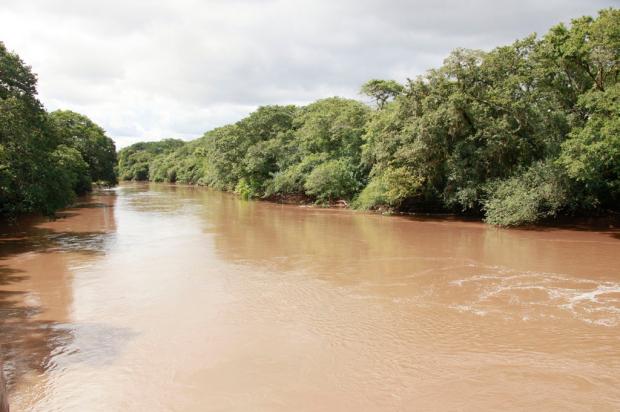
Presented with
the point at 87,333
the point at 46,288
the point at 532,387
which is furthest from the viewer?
the point at 46,288

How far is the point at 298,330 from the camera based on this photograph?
923cm

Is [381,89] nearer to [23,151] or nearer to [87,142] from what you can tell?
[23,151]

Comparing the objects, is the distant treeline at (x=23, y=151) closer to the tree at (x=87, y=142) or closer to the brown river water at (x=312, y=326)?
the brown river water at (x=312, y=326)

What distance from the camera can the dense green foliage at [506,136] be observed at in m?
19.5

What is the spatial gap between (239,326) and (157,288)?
13.2ft

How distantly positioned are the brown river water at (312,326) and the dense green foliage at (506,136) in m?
3.68

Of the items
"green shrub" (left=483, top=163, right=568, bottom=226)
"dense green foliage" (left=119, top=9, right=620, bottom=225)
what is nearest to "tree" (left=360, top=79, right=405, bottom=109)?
"dense green foliage" (left=119, top=9, right=620, bottom=225)

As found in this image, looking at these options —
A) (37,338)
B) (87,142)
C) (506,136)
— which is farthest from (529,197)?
(87,142)

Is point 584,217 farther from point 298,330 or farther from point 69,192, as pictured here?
point 69,192

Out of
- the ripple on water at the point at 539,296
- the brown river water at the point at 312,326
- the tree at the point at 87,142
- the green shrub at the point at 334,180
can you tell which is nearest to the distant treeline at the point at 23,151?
the brown river water at the point at 312,326

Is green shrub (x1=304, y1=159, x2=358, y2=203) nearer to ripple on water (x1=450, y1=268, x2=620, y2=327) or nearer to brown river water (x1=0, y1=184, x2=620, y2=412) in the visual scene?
brown river water (x1=0, y1=184, x2=620, y2=412)

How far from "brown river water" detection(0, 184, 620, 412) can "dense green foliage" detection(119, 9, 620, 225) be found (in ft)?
12.1

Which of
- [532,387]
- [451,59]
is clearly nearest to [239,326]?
[532,387]

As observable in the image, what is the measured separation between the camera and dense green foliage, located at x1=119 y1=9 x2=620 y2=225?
1955 centimetres
